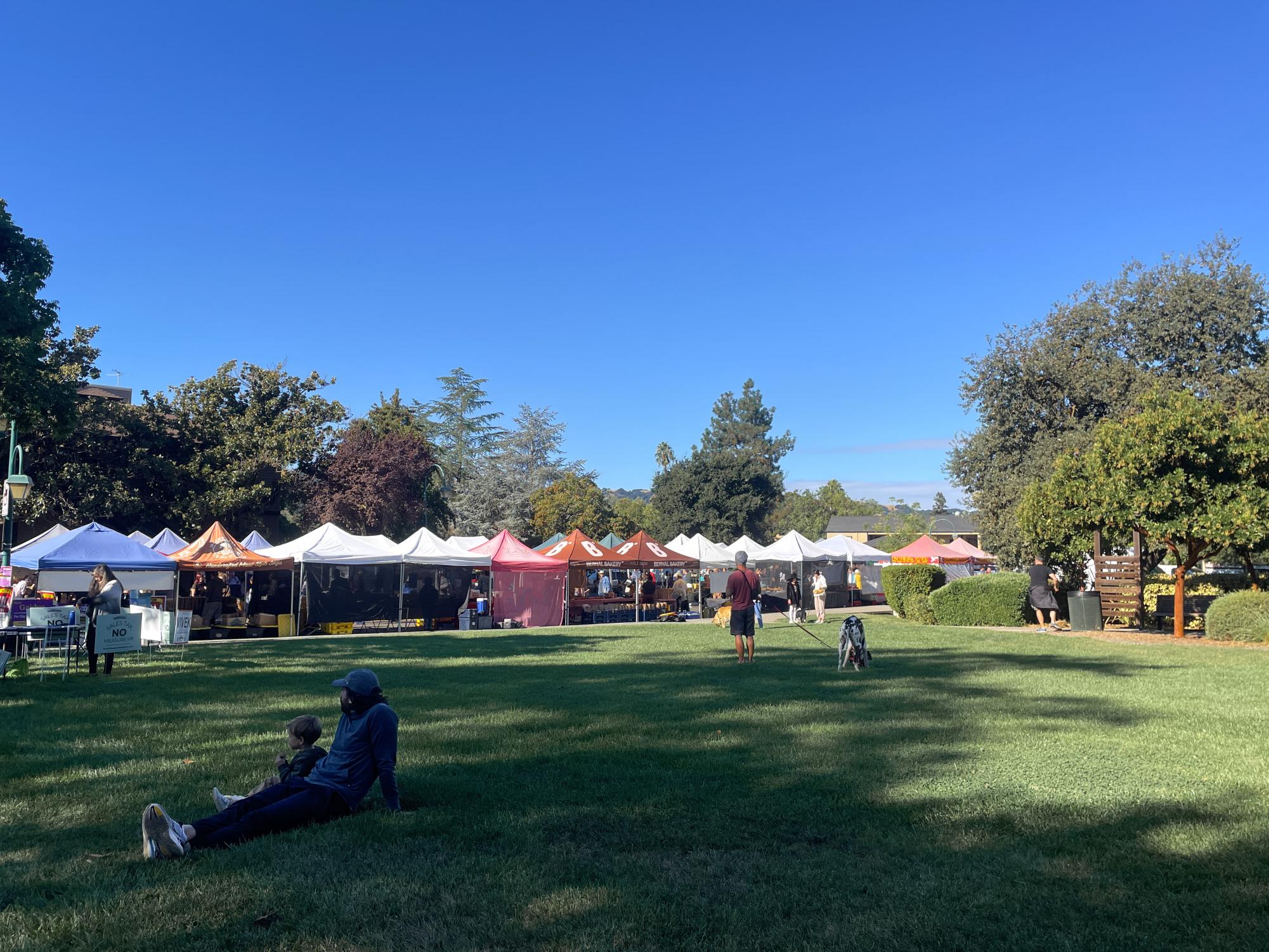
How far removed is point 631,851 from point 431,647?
1450cm

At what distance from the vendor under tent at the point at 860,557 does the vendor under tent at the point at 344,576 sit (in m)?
16.2

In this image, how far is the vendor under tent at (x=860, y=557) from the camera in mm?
34812

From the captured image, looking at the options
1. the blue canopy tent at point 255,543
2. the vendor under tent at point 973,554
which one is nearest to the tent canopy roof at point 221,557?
the blue canopy tent at point 255,543

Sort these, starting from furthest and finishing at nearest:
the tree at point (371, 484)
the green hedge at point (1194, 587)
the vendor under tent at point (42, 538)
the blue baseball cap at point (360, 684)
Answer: the tree at point (371, 484) < the green hedge at point (1194, 587) < the vendor under tent at point (42, 538) < the blue baseball cap at point (360, 684)

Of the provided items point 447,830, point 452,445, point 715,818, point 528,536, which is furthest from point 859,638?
point 452,445

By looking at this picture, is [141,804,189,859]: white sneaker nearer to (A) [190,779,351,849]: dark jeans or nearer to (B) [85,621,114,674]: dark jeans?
(A) [190,779,351,849]: dark jeans

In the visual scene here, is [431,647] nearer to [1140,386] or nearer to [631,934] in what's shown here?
[631,934]

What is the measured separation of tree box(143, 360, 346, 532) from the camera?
3544 cm

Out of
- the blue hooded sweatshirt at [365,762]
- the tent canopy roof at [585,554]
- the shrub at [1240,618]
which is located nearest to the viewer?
the blue hooded sweatshirt at [365,762]

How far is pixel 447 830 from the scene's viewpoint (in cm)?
530

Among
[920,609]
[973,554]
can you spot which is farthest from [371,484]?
[973,554]

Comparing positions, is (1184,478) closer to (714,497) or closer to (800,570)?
(800,570)

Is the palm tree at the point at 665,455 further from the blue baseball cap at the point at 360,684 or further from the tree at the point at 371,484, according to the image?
the blue baseball cap at the point at 360,684

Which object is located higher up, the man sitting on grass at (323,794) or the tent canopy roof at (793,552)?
the tent canopy roof at (793,552)
